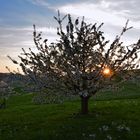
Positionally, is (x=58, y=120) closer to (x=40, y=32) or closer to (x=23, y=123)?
(x=23, y=123)

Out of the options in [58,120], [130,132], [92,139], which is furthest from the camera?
[58,120]

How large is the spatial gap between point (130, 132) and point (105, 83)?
24.9ft

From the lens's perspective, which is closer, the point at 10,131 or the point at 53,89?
the point at 10,131

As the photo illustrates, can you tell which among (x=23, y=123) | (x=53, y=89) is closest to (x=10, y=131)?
(x=23, y=123)

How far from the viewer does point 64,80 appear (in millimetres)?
33594

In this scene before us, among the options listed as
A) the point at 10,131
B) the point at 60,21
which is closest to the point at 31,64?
the point at 60,21

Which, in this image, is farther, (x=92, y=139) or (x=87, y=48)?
(x=87, y=48)

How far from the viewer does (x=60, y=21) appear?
33125 mm

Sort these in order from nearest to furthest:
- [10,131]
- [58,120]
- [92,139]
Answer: [92,139] → [10,131] → [58,120]

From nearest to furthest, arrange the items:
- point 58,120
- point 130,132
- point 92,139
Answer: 1. point 92,139
2. point 130,132
3. point 58,120

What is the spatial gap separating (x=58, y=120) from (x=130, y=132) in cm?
772

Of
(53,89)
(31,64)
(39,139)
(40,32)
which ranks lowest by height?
(39,139)

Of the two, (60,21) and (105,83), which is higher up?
(60,21)

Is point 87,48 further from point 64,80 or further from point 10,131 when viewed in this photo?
point 10,131
